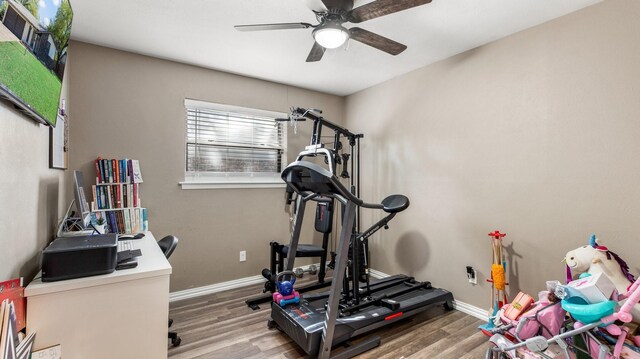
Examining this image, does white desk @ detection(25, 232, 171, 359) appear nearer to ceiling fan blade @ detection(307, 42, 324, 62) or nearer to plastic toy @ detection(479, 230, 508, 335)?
ceiling fan blade @ detection(307, 42, 324, 62)

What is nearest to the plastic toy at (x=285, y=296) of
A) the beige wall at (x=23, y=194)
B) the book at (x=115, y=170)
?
the beige wall at (x=23, y=194)

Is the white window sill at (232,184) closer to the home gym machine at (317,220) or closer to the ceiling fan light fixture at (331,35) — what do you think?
the home gym machine at (317,220)

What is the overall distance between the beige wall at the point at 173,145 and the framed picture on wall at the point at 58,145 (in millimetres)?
356

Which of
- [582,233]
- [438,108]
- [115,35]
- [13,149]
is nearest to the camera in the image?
[13,149]

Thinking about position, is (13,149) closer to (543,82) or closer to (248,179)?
(248,179)

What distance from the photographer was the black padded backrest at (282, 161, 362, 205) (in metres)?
1.96

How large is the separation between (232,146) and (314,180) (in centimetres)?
169

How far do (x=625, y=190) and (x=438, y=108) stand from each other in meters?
1.58

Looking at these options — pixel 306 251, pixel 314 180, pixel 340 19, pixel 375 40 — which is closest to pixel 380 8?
pixel 340 19

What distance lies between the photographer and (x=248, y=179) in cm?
349

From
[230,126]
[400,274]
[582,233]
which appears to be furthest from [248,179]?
[582,233]

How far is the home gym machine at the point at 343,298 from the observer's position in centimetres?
199

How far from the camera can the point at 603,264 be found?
1.72 meters

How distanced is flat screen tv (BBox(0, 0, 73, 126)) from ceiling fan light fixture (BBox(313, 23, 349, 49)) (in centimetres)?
132
